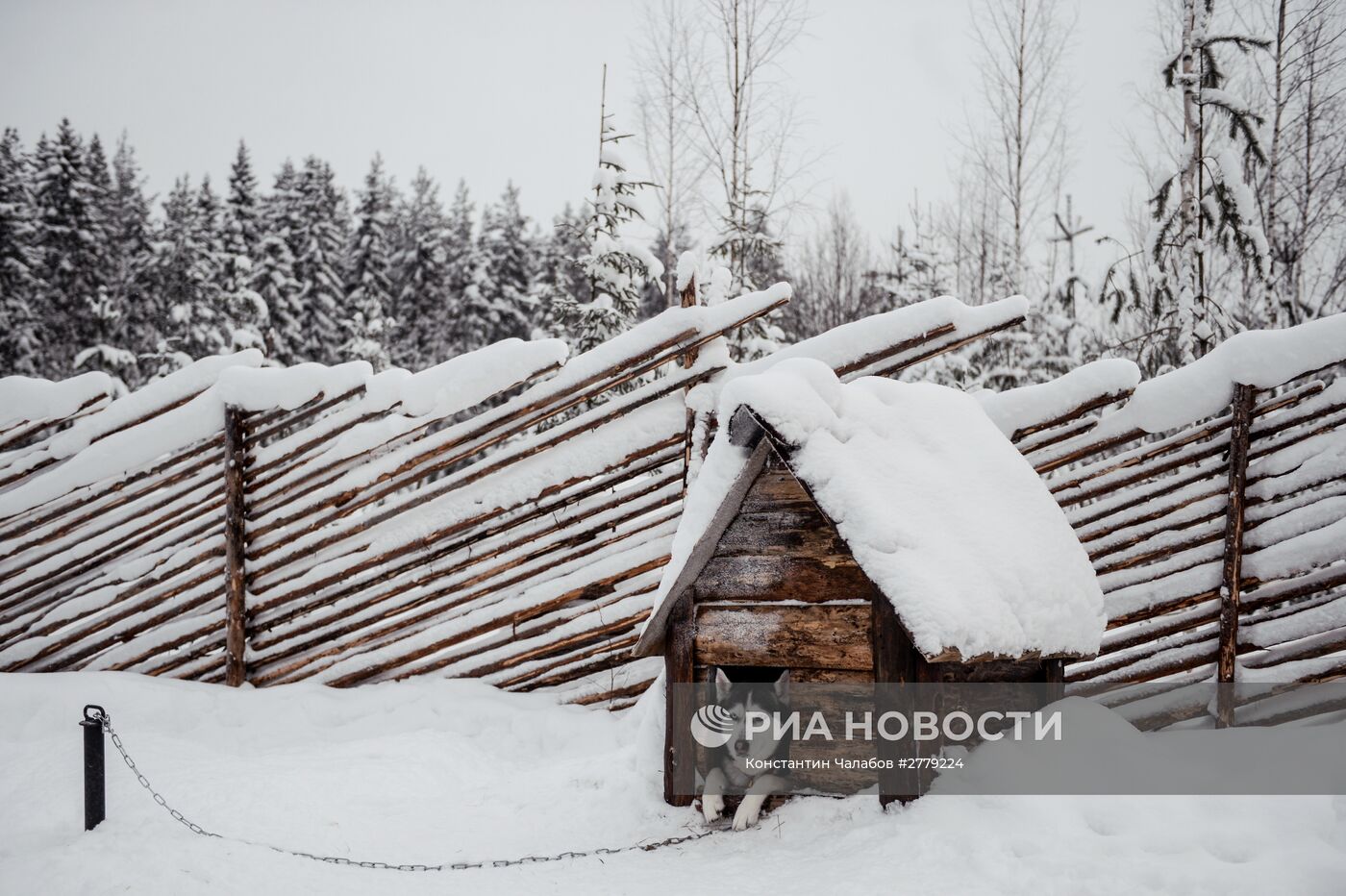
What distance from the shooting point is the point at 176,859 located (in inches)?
131

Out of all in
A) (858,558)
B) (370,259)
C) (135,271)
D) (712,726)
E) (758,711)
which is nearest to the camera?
(858,558)

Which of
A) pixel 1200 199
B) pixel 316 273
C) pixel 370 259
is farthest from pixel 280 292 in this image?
pixel 1200 199

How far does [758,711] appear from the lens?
11.1ft

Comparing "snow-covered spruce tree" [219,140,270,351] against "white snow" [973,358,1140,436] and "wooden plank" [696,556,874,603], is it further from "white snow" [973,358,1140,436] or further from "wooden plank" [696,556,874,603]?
"wooden plank" [696,556,874,603]

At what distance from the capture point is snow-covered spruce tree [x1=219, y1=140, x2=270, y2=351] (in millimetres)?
22609

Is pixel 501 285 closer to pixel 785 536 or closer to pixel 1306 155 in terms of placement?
pixel 1306 155

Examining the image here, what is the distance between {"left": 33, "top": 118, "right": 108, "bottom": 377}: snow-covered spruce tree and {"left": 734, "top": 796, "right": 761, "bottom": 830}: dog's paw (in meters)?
36.6

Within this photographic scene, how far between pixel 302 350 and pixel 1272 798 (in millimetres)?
32742

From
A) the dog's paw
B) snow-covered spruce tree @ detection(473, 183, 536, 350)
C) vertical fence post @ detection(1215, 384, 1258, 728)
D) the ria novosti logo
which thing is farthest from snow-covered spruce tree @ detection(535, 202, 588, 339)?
the dog's paw

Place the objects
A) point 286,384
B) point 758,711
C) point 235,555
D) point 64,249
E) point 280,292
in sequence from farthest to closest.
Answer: point 64,249 < point 280,292 < point 235,555 < point 286,384 < point 758,711

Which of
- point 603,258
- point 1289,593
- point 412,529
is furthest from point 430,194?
point 1289,593

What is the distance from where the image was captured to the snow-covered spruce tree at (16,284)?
2750 cm

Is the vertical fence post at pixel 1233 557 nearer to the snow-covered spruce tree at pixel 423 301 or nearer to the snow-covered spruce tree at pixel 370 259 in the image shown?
the snow-covered spruce tree at pixel 370 259

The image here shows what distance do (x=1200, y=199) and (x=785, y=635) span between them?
7481mm
